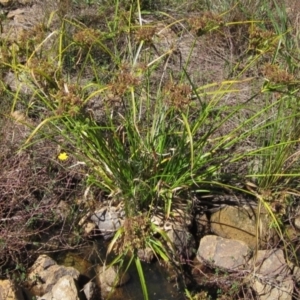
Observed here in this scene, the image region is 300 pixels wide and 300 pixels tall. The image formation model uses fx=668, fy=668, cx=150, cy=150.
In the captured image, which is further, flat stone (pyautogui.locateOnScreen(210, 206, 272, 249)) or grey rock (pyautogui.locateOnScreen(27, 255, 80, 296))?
flat stone (pyautogui.locateOnScreen(210, 206, 272, 249))

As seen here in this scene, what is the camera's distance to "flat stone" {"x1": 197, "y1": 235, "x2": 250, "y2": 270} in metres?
3.88

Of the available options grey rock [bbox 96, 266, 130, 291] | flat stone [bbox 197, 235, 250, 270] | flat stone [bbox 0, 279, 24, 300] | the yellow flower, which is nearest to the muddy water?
grey rock [bbox 96, 266, 130, 291]

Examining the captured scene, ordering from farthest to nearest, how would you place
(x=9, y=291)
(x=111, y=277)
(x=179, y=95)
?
(x=111, y=277), (x=9, y=291), (x=179, y=95)

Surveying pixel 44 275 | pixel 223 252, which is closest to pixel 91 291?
pixel 44 275

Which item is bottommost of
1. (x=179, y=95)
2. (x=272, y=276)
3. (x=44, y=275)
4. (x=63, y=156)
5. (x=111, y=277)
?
(x=272, y=276)

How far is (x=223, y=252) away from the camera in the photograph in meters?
3.91

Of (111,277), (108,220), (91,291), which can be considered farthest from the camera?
(108,220)

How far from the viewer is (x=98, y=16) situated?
548cm

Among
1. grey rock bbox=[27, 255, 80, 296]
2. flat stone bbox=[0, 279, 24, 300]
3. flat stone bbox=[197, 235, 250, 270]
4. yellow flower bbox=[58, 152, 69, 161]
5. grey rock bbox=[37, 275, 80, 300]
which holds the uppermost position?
yellow flower bbox=[58, 152, 69, 161]

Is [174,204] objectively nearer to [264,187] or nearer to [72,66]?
[264,187]

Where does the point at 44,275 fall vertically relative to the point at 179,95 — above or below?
below

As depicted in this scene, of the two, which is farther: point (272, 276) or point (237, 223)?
point (237, 223)

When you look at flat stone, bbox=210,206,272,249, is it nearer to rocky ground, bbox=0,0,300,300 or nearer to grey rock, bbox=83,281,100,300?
rocky ground, bbox=0,0,300,300

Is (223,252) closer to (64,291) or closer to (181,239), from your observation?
(181,239)
